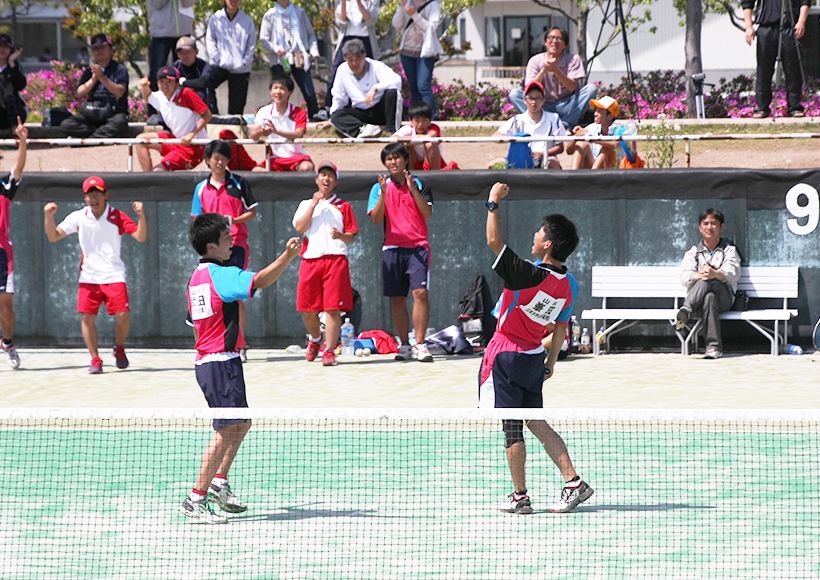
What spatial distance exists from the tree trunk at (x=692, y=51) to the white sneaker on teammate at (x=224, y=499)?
587 inches

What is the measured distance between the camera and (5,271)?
10.8 m

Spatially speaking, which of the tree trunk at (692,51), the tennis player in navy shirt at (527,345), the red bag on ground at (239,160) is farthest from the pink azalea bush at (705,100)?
the tennis player in navy shirt at (527,345)

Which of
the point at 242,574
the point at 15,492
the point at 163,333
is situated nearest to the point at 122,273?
the point at 163,333

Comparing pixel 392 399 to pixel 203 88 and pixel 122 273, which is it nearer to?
pixel 122 273

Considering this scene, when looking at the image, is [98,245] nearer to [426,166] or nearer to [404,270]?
[404,270]

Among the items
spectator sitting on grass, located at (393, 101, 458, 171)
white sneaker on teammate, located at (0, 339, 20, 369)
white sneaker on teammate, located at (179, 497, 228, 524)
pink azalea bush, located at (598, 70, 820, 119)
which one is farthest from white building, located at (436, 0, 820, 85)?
white sneaker on teammate, located at (179, 497, 228, 524)

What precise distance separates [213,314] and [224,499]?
41.1 inches

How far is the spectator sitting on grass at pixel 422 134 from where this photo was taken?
40.7ft

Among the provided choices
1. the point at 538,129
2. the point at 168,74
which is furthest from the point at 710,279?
the point at 168,74

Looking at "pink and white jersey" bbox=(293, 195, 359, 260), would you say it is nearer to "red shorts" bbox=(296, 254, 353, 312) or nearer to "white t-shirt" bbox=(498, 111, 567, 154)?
"red shorts" bbox=(296, 254, 353, 312)

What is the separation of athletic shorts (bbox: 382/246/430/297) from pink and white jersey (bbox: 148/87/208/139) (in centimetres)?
317

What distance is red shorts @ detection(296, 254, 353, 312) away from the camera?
35.9ft

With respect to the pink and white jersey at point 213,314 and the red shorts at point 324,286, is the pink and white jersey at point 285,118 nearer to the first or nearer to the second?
the red shorts at point 324,286

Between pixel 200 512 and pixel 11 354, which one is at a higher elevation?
pixel 11 354
